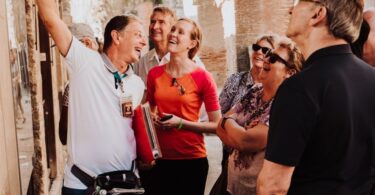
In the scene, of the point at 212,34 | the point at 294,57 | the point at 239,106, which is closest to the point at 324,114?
the point at 294,57

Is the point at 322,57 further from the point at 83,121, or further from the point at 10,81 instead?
the point at 10,81

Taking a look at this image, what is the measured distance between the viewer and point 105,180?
2613 mm

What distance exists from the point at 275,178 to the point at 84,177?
3.60 ft

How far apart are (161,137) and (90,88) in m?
1.05

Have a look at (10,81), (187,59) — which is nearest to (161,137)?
(187,59)

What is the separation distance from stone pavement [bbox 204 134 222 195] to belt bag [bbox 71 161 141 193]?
3.24m

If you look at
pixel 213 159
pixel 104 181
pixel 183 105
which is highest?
pixel 183 105

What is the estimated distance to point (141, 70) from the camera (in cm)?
418

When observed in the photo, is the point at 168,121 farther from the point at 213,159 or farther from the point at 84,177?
the point at 213,159

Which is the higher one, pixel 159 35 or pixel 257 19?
pixel 257 19

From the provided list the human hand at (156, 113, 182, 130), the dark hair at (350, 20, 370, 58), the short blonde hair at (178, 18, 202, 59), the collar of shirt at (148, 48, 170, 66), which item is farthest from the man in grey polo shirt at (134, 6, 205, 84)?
the dark hair at (350, 20, 370, 58)

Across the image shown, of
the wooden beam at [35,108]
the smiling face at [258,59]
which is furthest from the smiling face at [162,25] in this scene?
the wooden beam at [35,108]

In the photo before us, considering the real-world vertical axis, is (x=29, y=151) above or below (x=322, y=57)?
below

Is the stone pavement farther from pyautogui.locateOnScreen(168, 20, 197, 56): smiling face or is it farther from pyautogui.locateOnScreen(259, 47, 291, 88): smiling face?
pyautogui.locateOnScreen(259, 47, 291, 88): smiling face
